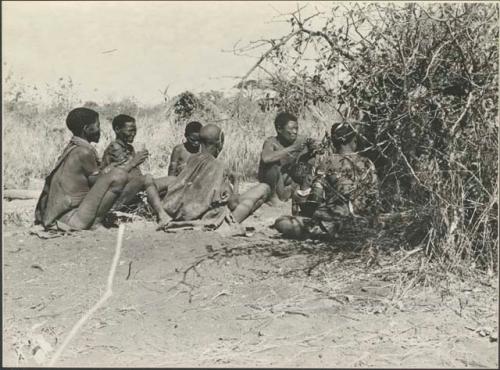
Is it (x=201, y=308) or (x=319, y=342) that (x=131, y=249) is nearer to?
(x=201, y=308)

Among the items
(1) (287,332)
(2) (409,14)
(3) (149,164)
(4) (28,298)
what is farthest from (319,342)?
(3) (149,164)

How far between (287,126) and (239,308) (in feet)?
12.2

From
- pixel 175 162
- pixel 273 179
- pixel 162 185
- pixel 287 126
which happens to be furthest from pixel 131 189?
pixel 287 126

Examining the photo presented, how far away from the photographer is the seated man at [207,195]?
6.71 meters

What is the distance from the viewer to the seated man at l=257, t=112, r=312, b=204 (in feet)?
25.5

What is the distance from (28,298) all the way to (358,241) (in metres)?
2.73

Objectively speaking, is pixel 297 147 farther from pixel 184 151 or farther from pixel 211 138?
pixel 184 151

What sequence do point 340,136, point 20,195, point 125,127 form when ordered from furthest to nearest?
1. point 20,195
2. point 125,127
3. point 340,136

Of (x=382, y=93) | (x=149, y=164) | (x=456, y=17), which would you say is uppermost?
(x=456, y=17)

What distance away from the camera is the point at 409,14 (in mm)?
5234

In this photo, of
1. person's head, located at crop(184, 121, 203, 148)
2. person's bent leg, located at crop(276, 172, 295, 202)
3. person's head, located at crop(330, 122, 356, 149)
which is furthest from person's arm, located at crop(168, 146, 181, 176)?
person's head, located at crop(330, 122, 356, 149)

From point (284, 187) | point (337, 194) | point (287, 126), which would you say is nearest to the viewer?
point (337, 194)

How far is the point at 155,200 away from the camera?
6.81m

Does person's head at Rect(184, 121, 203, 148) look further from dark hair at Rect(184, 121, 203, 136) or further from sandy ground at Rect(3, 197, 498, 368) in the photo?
sandy ground at Rect(3, 197, 498, 368)
